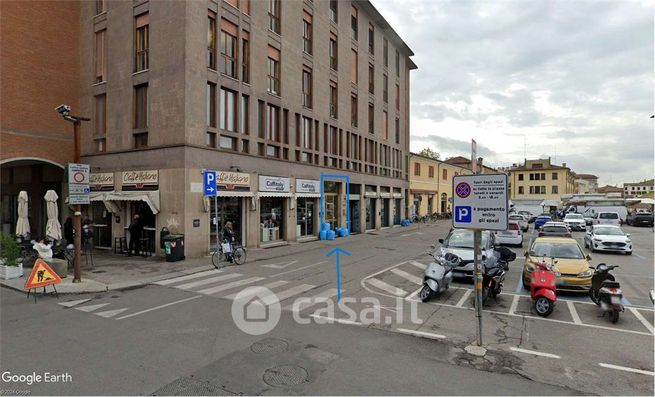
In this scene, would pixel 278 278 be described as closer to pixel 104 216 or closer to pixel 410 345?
pixel 410 345

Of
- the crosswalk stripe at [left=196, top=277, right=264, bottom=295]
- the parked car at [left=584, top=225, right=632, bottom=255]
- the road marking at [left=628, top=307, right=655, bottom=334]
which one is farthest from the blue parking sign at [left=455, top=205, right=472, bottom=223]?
Result: the parked car at [left=584, top=225, right=632, bottom=255]

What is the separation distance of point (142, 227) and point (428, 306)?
13430mm

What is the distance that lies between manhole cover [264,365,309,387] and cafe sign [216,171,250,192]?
12.3m

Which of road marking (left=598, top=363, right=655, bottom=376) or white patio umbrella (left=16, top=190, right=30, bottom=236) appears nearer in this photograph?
road marking (left=598, top=363, right=655, bottom=376)

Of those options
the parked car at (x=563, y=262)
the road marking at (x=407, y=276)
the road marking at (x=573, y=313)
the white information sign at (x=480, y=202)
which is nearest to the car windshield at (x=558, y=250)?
the parked car at (x=563, y=262)

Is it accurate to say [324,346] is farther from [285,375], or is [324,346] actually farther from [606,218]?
[606,218]

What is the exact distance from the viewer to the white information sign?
6.02 m

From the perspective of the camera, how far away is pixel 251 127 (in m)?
18.8

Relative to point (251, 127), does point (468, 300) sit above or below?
below

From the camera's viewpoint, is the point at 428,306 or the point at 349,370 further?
the point at 428,306

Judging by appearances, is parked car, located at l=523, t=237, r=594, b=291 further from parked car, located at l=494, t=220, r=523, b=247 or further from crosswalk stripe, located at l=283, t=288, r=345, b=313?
parked car, located at l=494, t=220, r=523, b=247

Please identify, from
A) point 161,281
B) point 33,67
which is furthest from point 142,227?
point 33,67

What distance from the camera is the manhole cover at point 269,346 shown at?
19.7 feet

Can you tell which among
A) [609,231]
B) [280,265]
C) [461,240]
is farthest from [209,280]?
[609,231]
